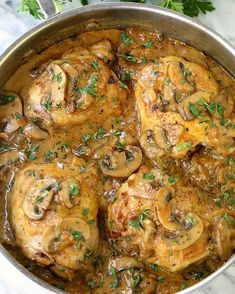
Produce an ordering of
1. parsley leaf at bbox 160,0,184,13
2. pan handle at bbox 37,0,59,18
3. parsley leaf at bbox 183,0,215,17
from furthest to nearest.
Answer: parsley leaf at bbox 183,0,215,17, parsley leaf at bbox 160,0,184,13, pan handle at bbox 37,0,59,18

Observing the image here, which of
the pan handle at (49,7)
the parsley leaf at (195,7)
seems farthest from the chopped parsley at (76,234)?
the parsley leaf at (195,7)

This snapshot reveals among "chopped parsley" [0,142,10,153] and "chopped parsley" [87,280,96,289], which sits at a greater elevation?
"chopped parsley" [0,142,10,153]

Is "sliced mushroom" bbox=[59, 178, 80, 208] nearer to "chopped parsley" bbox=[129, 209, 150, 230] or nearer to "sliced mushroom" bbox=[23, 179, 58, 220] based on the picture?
"sliced mushroom" bbox=[23, 179, 58, 220]

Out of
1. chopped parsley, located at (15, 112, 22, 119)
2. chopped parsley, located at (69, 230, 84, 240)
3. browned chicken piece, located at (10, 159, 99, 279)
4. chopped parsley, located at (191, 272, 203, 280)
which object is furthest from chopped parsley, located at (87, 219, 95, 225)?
chopped parsley, located at (15, 112, 22, 119)

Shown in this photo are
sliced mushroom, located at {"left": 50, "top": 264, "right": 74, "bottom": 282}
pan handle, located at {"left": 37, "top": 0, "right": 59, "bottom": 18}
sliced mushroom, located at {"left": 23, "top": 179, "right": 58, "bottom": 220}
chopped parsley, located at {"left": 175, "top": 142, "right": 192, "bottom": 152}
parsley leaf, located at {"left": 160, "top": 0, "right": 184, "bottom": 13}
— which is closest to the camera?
sliced mushroom, located at {"left": 23, "top": 179, "right": 58, "bottom": 220}

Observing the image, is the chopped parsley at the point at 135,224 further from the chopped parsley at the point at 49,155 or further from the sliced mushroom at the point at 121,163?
the chopped parsley at the point at 49,155

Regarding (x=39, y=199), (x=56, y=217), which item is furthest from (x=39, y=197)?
(x=56, y=217)

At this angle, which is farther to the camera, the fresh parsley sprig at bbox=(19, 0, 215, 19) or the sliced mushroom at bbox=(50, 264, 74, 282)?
the fresh parsley sprig at bbox=(19, 0, 215, 19)

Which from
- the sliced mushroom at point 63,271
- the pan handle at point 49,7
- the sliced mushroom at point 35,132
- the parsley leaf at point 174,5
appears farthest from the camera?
the parsley leaf at point 174,5

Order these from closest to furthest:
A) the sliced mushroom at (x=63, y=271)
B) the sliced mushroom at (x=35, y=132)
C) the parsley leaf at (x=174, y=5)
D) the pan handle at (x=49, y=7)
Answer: the sliced mushroom at (x=63, y=271) → the sliced mushroom at (x=35, y=132) → the pan handle at (x=49, y=7) → the parsley leaf at (x=174, y=5)
